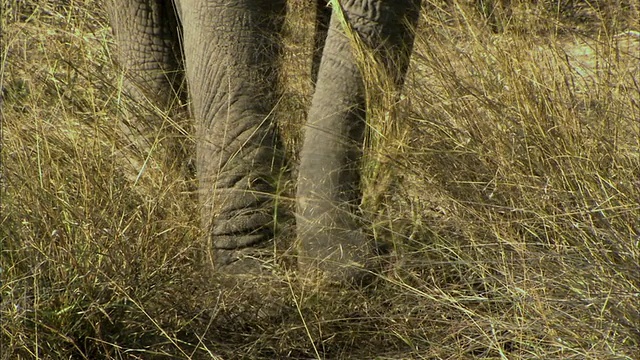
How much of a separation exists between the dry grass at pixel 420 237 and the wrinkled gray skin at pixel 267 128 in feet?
0.18

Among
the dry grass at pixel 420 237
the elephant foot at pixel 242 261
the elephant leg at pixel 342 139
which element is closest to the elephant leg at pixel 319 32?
the dry grass at pixel 420 237

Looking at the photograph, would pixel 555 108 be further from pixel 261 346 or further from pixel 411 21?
pixel 261 346

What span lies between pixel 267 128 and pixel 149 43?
2.10ft

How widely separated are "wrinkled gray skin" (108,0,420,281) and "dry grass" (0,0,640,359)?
6cm

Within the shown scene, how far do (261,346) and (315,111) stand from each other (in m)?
0.46

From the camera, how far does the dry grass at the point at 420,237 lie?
6.11ft

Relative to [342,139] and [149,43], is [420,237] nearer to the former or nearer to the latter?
[342,139]

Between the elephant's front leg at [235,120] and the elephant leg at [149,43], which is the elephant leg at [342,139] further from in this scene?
the elephant leg at [149,43]

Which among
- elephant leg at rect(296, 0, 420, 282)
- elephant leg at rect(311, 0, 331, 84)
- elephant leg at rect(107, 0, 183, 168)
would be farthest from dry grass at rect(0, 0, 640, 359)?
elephant leg at rect(107, 0, 183, 168)

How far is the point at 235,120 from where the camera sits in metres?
2.27

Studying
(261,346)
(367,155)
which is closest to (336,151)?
(367,155)

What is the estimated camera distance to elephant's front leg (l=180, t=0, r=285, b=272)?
2.23 metres

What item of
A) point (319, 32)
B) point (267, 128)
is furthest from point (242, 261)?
point (319, 32)

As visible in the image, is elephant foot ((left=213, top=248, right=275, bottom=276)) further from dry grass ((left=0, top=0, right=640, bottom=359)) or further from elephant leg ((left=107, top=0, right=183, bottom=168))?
elephant leg ((left=107, top=0, right=183, bottom=168))
